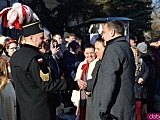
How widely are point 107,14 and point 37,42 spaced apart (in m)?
19.9

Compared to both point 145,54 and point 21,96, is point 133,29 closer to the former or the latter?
point 145,54

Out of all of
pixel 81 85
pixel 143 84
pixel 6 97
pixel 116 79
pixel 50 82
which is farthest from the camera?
pixel 143 84

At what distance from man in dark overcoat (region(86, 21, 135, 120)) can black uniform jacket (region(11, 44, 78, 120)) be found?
495 mm

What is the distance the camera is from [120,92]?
4.70 metres

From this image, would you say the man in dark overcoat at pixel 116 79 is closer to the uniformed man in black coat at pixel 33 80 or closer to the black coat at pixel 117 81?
the black coat at pixel 117 81

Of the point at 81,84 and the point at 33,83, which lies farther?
the point at 81,84

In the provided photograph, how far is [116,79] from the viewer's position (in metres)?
4.62

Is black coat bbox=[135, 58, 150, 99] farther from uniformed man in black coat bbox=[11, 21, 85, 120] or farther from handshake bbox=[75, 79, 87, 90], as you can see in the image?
uniformed man in black coat bbox=[11, 21, 85, 120]

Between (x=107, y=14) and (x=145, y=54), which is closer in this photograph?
(x=145, y=54)

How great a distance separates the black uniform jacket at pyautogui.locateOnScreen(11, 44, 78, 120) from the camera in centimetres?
445

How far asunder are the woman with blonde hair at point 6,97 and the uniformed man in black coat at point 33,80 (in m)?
0.39

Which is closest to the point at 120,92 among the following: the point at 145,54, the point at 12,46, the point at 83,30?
the point at 12,46

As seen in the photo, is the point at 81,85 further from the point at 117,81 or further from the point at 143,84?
the point at 143,84

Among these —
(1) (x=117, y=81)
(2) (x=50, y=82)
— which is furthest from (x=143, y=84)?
(2) (x=50, y=82)
